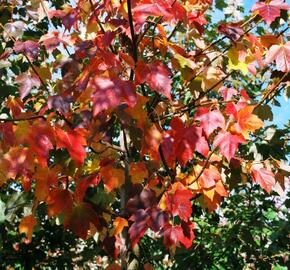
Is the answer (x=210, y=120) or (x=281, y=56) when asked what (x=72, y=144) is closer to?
(x=210, y=120)

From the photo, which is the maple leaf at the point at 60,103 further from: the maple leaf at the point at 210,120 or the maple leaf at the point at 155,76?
the maple leaf at the point at 210,120

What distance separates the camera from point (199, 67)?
239cm

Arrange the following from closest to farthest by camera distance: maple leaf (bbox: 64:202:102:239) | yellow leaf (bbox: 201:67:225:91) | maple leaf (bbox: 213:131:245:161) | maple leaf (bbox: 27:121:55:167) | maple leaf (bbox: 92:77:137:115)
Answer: maple leaf (bbox: 92:77:137:115) → maple leaf (bbox: 27:121:55:167) → maple leaf (bbox: 213:131:245:161) → maple leaf (bbox: 64:202:102:239) → yellow leaf (bbox: 201:67:225:91)

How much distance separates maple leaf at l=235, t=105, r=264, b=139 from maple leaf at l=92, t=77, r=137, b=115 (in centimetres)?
52

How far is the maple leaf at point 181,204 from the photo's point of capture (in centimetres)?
186

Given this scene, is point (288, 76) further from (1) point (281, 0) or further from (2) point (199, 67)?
(2) point (199, 67)

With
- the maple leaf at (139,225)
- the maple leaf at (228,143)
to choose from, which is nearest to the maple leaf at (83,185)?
the maple leaf at (139,225)

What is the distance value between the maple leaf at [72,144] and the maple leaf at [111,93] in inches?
10.2

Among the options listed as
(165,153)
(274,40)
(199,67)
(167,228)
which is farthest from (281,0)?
(167,228)

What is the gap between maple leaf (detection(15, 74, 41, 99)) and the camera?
1.92 meters

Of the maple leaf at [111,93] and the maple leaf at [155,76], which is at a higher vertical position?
the maple leaf at [111,93]

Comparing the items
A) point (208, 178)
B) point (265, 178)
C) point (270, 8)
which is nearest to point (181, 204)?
point (208, 178)

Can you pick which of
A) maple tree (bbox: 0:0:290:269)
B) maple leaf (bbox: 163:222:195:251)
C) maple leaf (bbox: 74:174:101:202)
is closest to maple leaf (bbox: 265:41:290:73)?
maple tree (bbox: 0:0:290:269)

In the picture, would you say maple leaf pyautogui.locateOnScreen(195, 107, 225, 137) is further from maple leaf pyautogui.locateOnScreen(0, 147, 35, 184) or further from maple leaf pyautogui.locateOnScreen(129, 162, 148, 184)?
maple leaf pyautogui.locateOnScreen(0, 147, 35, 184)
